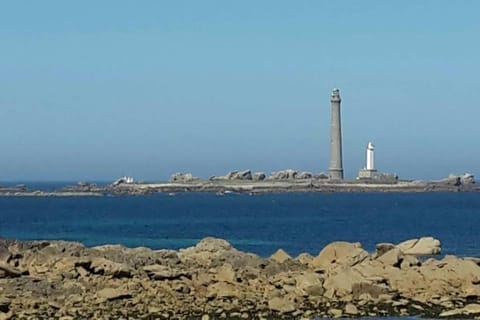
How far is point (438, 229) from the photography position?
224ft

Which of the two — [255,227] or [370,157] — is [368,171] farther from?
[255,227]

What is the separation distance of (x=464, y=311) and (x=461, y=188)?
147 metres

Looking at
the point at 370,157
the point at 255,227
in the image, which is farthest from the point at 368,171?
the point at 255,227

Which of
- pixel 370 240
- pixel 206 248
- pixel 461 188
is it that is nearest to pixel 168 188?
pixel 461 188

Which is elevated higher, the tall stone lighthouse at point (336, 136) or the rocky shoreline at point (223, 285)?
the tall stone lighthouse at point (336, 136)

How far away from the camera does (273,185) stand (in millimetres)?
164625

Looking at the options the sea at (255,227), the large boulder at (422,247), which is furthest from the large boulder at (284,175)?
Result: the large boulder at (422,247)

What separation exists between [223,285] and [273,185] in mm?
137562

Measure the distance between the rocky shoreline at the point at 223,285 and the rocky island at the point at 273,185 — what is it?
4785 inches

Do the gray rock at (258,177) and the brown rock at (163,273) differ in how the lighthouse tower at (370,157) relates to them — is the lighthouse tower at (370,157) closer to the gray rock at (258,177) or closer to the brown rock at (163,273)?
the gray rock at (258,177)

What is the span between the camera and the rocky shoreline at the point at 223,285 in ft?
80.7

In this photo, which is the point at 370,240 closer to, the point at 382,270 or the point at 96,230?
the point at 96,230

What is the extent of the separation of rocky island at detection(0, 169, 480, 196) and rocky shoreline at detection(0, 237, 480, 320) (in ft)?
399

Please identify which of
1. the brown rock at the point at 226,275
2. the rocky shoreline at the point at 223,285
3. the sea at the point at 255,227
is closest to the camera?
the rocky shoreline at the point at 223,285
